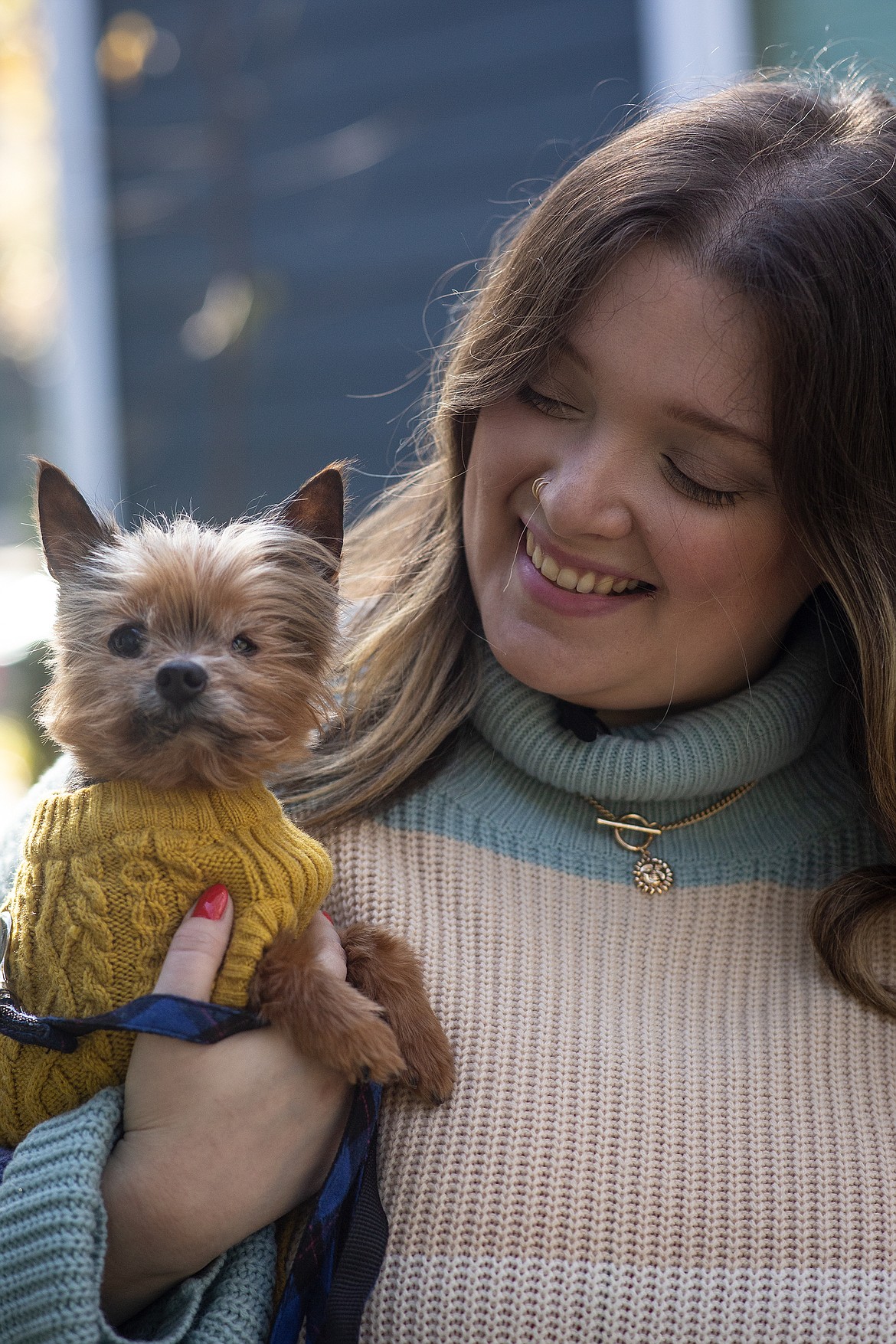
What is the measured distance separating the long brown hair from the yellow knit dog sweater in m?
0.33

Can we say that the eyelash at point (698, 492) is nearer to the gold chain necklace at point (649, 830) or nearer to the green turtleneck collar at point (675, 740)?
the green turtleneck collar at point (675, 740)

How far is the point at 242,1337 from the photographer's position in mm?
1453

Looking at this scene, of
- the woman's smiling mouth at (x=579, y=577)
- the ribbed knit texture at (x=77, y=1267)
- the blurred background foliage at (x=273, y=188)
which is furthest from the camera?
the blurred background foliage at (x=273, y=188)

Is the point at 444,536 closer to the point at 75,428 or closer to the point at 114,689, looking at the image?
the point at 114,689

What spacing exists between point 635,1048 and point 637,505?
784 mm

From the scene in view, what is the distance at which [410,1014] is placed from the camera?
5.28 feet

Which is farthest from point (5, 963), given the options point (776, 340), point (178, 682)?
point (776, 340)

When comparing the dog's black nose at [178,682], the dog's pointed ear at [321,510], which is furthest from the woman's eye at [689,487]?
the dog's black nose at [178,682]

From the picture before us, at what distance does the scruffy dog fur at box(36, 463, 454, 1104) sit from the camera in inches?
58.6

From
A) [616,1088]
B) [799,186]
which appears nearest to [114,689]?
[616,1088]

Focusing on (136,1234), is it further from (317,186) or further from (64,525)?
(317,186)

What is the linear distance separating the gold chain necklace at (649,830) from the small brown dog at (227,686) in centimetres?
43

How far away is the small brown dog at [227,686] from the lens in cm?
149

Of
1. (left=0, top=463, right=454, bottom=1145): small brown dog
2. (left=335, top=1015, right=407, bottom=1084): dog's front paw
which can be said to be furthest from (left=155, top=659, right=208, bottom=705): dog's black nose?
(left=335, top=1015, right=407, bottom=1084): dog's front paw
